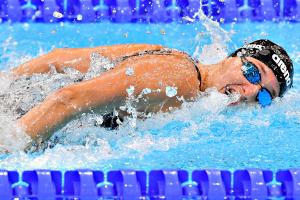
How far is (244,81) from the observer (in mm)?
2842

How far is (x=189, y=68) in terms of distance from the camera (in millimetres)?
2766

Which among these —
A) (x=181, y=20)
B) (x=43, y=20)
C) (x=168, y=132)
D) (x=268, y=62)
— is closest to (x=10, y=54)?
(x=43, y=20)

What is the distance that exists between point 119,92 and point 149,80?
136 millimetres

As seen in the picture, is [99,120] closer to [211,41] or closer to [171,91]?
[171,91]

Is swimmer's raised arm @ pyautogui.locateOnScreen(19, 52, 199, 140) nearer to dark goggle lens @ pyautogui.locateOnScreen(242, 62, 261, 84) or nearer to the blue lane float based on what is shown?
dark goggle lens @ pyautogui.locateOnScreen(242, 62, 261, 84)

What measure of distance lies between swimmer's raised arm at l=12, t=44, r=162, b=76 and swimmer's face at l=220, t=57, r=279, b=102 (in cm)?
45

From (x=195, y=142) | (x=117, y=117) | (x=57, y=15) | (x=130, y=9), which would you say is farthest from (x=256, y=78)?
(x=57, y=15)

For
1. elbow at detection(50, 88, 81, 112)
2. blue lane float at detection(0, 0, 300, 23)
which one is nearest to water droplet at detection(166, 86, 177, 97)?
elbow at detection(50, 88, 81, 112)

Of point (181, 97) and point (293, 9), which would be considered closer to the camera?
point (181, 97)

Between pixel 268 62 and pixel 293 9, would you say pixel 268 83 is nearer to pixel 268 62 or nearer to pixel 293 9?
pixel 268 62

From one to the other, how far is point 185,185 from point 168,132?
64cm

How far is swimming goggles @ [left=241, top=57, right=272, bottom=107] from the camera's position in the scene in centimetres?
284

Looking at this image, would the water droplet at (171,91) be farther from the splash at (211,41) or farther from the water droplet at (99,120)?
the splash at (211,41)

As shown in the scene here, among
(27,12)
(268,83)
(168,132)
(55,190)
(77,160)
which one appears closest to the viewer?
(55,190)
